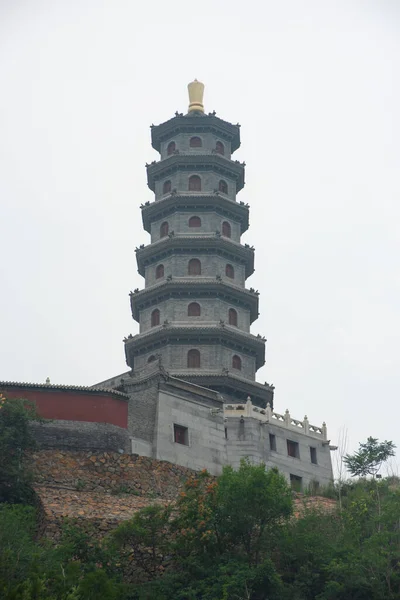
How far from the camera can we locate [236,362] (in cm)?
5172

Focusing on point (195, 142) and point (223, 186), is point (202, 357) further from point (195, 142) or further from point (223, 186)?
point (195, 142)

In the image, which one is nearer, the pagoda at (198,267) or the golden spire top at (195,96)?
the pagoda at (198,267)

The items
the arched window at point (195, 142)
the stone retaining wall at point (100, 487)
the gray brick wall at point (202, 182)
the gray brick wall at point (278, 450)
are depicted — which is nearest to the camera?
the stone retaining wall at point (100, 487)

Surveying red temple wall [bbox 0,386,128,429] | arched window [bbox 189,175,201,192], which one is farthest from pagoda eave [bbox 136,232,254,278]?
red temple wall [bbox 0,386,128,429]

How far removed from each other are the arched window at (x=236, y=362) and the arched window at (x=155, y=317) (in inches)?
171

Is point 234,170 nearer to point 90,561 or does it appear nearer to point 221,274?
point 221,274

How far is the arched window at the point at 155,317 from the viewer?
53.1m

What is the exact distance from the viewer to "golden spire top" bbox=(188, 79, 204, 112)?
6100 cm

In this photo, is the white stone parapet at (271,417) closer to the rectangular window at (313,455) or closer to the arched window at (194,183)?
the rectangular window at (313,455)

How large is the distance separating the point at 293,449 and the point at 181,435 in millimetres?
6661

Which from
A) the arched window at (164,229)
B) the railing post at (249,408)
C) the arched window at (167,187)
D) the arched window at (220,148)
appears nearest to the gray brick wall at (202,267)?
the arched window at (164,229)

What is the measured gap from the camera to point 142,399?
4256cm

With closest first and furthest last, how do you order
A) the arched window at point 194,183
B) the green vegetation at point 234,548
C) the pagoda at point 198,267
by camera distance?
the green vegetation at point 234,548, the pagoda at point 198,267, the arched window at point 194,183

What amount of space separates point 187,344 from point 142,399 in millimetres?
9022
